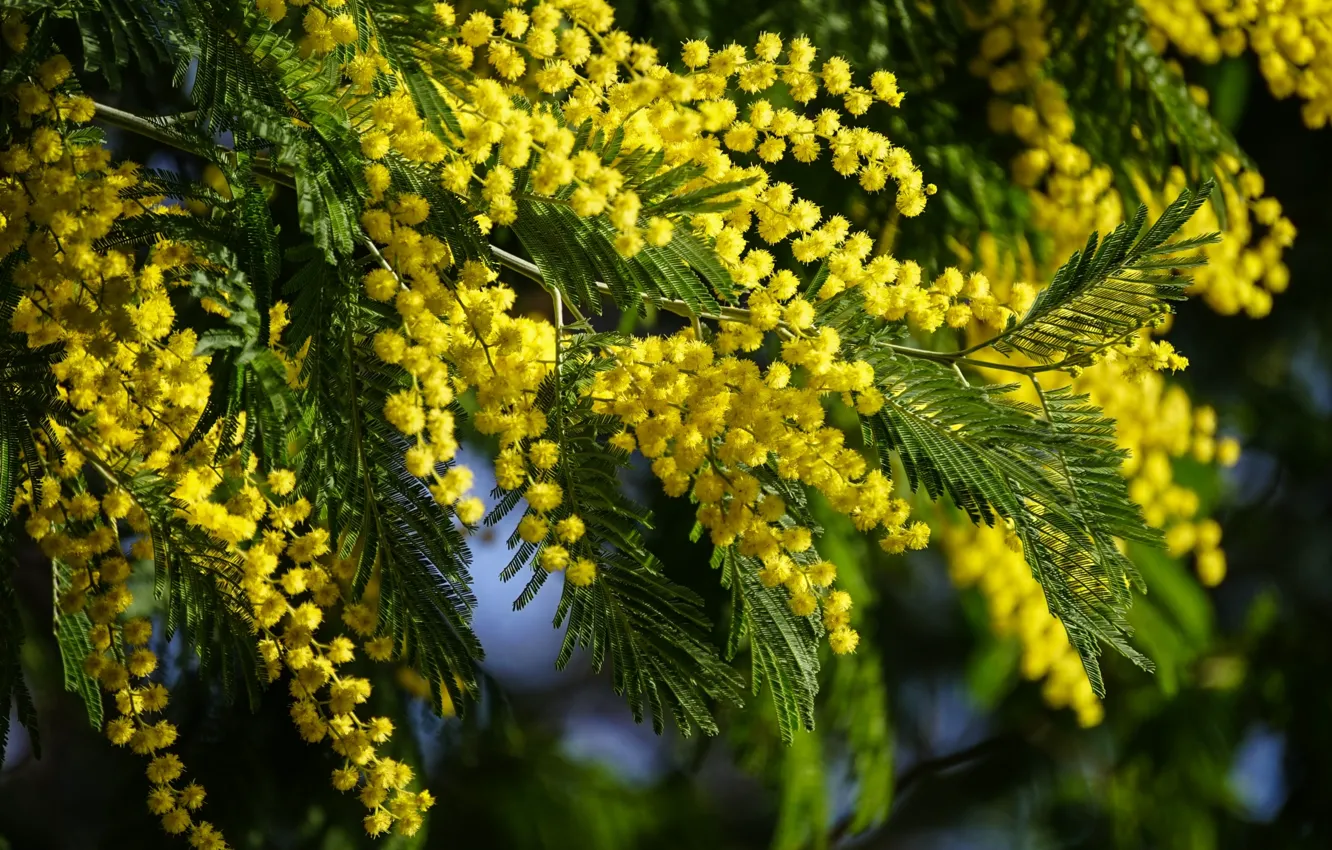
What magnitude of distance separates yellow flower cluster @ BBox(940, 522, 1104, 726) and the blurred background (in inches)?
6.5

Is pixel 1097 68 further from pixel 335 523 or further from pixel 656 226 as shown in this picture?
pixel 335 523

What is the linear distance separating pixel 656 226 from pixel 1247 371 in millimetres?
3274

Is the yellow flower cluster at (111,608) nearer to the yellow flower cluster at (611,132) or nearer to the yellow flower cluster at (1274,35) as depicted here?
the yellow flower cluster at (611,132)

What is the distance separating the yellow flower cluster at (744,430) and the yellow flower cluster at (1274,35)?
1242mm

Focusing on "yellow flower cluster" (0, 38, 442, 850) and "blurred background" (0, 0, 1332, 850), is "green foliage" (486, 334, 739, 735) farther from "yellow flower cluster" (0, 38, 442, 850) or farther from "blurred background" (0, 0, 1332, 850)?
"blurred background" (0, 0, 1332, 850)

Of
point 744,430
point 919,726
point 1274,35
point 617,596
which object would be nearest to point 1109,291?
point 744,430

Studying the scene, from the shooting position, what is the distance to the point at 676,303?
101cm

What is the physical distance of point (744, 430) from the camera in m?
0.94

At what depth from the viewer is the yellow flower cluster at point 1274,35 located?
1.82 metres

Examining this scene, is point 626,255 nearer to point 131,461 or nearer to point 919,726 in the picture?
point 131,461

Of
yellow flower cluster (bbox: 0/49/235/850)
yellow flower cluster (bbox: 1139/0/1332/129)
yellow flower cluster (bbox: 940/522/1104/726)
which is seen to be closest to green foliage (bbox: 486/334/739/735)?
yellow flower cluster (bbox: 0/49/235/850)

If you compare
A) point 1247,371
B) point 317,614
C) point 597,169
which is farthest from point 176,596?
point 1247,371

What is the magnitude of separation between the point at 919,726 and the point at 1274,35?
7.23ft

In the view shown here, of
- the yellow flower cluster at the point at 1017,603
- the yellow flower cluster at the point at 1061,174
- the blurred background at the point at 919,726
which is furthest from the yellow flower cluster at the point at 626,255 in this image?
the yellow flower cluster at the point at 1017,603
